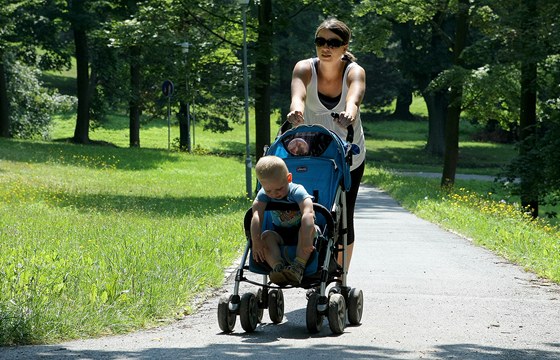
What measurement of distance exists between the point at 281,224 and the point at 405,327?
1226mm

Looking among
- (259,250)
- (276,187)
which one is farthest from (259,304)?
(276,187)

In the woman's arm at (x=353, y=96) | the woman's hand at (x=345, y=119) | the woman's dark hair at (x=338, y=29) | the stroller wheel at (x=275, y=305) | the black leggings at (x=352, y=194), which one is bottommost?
the stroller wheel at (x=275, y=305)

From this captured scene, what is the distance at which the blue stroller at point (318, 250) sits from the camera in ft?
25.0

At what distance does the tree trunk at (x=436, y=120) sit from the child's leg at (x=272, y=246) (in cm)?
4669

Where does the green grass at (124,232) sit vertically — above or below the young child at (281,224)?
below

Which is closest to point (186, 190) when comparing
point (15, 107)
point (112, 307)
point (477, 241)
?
point (477, 241)

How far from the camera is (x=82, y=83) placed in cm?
4731

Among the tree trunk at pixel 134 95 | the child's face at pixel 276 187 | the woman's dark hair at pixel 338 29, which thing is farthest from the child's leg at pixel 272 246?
the tree trunk at pixel 134 95

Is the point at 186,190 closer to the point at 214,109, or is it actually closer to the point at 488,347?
the point at 488,347

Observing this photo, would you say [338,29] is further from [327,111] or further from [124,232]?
[124,232]

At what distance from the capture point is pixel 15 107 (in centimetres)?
5512

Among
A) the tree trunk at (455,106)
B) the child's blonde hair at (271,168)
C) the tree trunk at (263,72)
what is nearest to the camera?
the child's blonde hair at (271,168)

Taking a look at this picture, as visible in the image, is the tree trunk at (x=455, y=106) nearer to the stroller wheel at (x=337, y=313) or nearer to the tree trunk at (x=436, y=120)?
the stroller wheel at (x=337, y=313)

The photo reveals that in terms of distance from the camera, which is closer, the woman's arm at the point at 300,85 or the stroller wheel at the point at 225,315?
the stroller wheel at the point at 225,315
